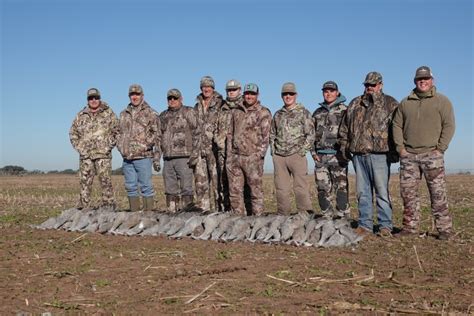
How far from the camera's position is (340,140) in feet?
31.9

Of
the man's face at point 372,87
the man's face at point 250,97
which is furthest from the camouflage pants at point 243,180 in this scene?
the man's face at point 372,87

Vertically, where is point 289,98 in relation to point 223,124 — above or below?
above

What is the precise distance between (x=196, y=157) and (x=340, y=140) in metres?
3.12

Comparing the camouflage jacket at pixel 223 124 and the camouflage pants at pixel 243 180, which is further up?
the camouflage jacket at pixel 223 124

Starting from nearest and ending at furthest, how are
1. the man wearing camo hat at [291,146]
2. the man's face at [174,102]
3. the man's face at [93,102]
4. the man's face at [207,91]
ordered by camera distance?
the man wearing camo hat at [291,146]
the man's face at [207,91]
the man's face at [174,102]
the man's face at [93,102]

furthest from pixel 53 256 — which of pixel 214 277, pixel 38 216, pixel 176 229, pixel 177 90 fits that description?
pixel 38 216

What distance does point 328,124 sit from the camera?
33.0 ft

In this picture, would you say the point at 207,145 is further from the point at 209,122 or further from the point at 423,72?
the point at 423,72

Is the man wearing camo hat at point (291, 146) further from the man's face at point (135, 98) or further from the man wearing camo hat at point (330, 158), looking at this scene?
the man's face at point (135, 98)

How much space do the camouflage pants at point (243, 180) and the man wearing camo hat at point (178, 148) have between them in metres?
1.13

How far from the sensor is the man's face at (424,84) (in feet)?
28.8

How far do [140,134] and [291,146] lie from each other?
344cm

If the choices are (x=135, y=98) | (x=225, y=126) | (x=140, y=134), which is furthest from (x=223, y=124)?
(x=135, y=98)

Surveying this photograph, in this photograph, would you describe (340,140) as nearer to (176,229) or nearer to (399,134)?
(399,134)
